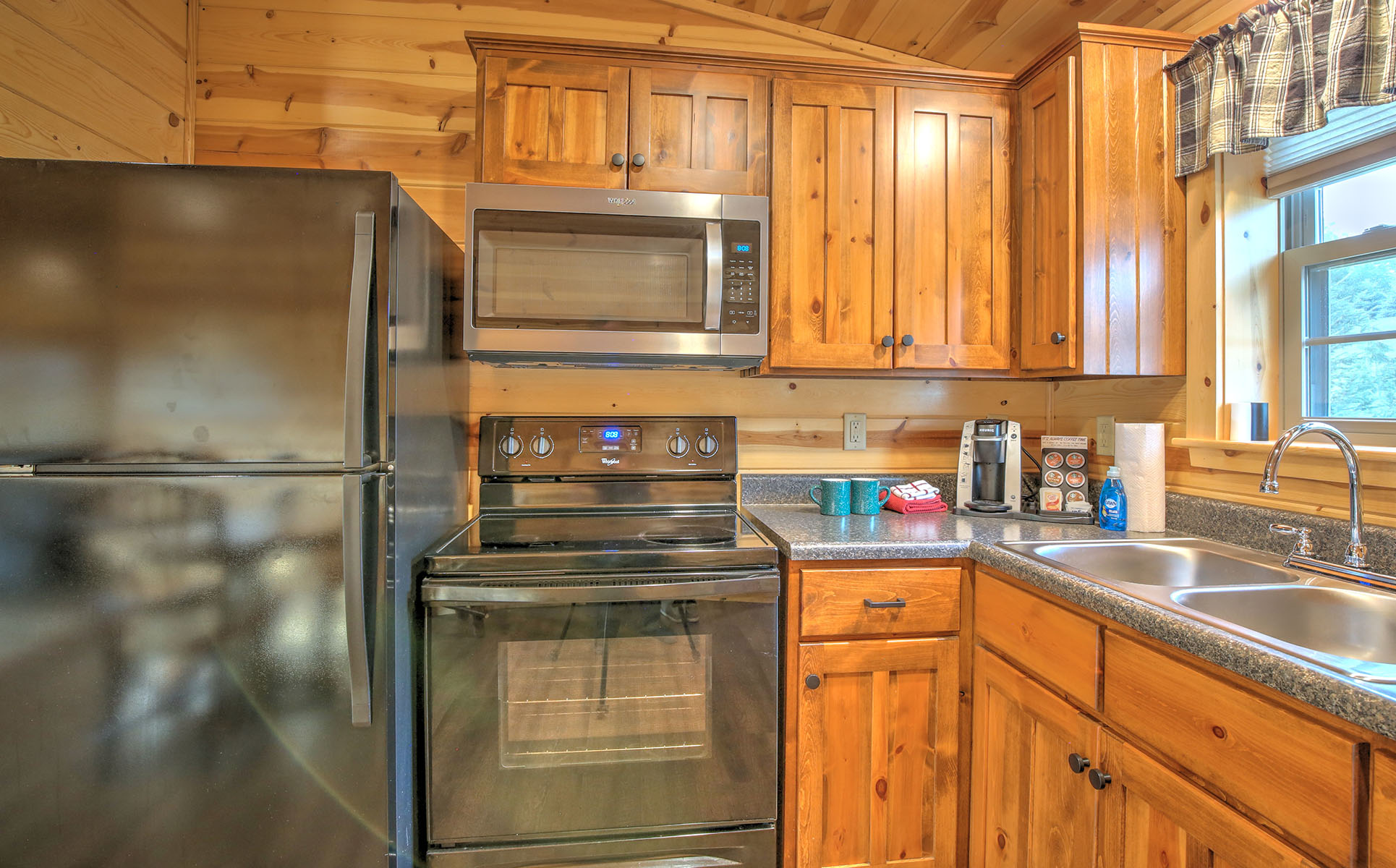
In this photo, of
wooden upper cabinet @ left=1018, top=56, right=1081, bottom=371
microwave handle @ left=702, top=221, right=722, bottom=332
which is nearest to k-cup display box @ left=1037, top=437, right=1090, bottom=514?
wooden upper cabinet @ left=1018, top=56, right=1081, bottom=371

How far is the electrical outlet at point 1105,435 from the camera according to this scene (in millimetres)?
1827

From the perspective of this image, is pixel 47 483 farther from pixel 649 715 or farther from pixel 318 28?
pixel 318 28

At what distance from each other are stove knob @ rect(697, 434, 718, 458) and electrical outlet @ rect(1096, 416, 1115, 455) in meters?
1.17

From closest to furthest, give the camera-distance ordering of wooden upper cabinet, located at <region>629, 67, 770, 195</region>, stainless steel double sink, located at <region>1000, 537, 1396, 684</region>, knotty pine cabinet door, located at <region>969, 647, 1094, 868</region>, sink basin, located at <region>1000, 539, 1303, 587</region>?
1. stainless steel double sink, located at <region>1000, 537, 1396, 684</region>
2. knotty pine cabinet door, located at <region>969, 647, 1094, 868</region>
3. sink basin, located at <region>1000, 539, 1303, 587</region>
4. wooden upper cabinet, located at <region>629, 67, 770, 195</region>

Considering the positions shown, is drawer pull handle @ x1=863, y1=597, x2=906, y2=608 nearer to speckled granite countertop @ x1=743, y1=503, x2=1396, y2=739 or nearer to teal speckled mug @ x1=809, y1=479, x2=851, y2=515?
speckled granite countertop @ x1=743, y1=503, x2=1396, y2=739

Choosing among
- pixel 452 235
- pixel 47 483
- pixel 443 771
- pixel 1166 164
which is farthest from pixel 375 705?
pixel 1166 164

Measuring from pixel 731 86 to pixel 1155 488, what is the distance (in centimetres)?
155

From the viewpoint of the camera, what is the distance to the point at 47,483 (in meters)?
1.14

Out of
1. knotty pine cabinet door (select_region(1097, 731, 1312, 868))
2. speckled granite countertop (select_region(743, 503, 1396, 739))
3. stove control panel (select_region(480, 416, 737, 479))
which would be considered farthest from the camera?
stove control panel (select_region(480, 416, 737, 479))

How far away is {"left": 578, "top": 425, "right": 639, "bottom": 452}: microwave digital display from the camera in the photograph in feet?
5.99

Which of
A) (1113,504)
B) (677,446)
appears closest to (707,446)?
(677,446)

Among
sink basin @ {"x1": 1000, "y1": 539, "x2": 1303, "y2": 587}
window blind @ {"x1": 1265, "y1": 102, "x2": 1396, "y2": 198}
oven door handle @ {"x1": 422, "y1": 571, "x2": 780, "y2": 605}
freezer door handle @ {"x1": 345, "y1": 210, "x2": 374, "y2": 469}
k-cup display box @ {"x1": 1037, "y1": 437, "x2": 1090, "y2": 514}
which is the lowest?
oven door handle @ {"x1": 422, "y1": 571, "x2": 780, "y2": 605}

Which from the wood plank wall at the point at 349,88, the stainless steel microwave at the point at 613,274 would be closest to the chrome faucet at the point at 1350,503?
the stainless steel microwave at the point at 613,274

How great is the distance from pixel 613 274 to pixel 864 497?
982 mm
